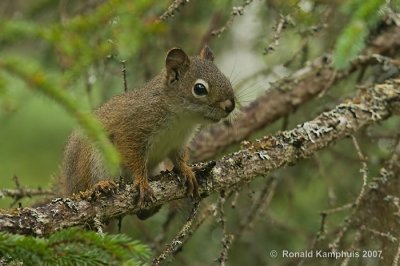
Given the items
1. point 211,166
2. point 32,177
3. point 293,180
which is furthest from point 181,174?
point 32,177

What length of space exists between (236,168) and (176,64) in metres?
0.92

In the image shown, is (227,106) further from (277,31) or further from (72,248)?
(72,248)

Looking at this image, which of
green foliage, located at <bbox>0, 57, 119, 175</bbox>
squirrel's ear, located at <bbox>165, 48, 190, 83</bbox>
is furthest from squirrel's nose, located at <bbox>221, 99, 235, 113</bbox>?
green foliage, located at <bbox>0, 57, 119, 175</bbox>

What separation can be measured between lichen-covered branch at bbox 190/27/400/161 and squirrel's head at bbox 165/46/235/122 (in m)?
0.90

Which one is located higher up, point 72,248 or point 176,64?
point 176,64

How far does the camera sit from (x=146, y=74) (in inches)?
224

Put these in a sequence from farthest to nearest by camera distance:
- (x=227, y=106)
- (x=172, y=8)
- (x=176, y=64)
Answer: (x=176, y=64) → (x=227, y=106) → (x=172, y=8)

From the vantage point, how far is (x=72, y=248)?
8.01 feet

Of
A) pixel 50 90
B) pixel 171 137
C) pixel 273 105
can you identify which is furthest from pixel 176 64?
pixel 50 90

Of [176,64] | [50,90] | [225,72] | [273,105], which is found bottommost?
[50,90]

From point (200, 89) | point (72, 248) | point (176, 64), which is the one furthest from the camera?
point (176, 64)

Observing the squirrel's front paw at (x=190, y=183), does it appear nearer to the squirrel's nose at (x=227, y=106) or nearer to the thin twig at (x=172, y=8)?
the squirrel's nose at (x=227, y=106)

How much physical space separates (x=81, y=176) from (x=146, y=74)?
5.43ft

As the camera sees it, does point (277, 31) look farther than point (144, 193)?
Yes
